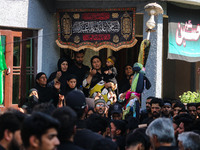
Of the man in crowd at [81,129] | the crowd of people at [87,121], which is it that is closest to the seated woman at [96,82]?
the crowd of people at [87,121]

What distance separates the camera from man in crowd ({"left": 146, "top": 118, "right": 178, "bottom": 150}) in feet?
14.1

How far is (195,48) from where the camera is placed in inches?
436

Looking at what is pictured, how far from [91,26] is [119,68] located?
2.90 m

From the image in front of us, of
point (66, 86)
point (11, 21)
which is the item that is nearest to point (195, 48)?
point (66, 86)

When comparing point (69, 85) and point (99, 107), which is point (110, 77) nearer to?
point (69, 85)

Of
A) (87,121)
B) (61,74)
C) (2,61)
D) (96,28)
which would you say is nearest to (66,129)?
(87,121)

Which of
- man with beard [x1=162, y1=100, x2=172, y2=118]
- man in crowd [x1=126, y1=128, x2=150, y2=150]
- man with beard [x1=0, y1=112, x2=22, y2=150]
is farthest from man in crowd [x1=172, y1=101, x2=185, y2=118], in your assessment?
man with beard [x1=0, y1=112, x2=22, y2=150]

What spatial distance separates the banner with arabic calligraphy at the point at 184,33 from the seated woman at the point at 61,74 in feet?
7.99

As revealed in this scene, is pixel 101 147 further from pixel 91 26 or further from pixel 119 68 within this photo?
→ pixel 119 68

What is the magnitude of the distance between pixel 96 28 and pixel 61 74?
1.42 m

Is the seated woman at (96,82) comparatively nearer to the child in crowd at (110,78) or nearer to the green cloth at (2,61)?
the child in crowd at (110,78)

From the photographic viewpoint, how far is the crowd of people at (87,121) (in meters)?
3.28

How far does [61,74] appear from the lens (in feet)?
32.2

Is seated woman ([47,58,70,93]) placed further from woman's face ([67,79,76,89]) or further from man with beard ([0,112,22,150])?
man with beard ([0,112,22,150])
